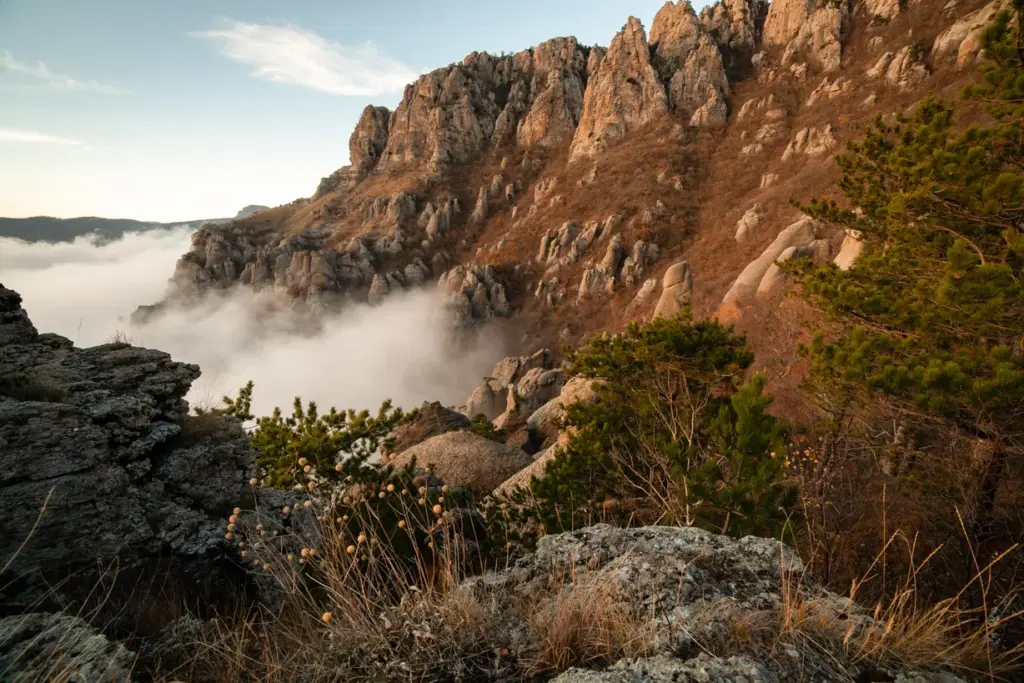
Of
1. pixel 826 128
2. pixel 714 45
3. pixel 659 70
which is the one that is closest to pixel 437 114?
pixel 659 70

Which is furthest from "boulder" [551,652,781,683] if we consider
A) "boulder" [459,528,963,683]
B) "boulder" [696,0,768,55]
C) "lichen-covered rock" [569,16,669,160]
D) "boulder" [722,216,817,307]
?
"boulder" [696,0,768,55]

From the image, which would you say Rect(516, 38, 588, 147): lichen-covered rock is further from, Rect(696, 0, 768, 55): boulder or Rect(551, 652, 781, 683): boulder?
Rect(551, 652, 781, 683): boulder

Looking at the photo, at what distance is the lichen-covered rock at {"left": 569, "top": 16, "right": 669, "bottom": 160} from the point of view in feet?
238

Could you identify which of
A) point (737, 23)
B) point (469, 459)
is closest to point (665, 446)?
point (469, 459)

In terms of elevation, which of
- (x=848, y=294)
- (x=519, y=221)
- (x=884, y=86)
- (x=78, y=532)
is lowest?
(x=78, y=532)

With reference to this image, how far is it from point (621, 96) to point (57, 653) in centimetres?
8560

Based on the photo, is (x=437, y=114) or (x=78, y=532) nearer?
(x=78, y=532)

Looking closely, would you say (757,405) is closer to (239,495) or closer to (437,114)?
(239,495)

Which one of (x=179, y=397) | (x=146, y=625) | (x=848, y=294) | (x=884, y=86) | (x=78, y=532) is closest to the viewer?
(x=146, y=625)

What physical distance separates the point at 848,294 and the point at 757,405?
3.53 m

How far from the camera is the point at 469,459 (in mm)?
16750

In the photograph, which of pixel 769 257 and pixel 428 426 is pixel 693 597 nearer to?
pixel 428 426

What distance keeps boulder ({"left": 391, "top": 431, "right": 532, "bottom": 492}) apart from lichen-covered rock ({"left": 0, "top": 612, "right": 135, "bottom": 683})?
1320 cm

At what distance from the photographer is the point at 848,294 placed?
6.70 m
